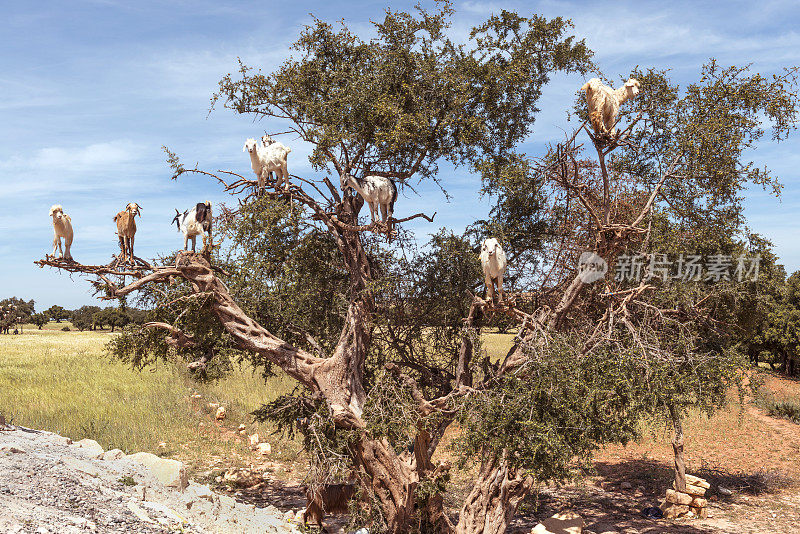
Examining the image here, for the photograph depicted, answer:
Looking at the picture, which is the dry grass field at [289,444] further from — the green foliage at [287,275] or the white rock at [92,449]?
the green foliage at [287,275]

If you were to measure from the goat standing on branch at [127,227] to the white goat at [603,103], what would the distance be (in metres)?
7.34

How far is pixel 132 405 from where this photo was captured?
63.7 feet

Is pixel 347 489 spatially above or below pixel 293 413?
below

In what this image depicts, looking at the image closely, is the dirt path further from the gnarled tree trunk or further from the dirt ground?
the dirt ground

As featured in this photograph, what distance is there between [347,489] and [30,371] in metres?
17.6

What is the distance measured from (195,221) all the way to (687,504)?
1218cm

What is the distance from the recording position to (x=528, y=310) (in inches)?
493

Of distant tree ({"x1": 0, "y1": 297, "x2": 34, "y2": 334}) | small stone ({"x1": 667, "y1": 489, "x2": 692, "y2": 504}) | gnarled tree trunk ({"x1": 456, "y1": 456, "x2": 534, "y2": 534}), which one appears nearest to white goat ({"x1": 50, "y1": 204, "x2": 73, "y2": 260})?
gnarled tree trunk ({"x1": 456, "y1": 456, "x2": 534, "y2": 534})

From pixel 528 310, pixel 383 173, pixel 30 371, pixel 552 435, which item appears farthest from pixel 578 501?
pixel 30 371

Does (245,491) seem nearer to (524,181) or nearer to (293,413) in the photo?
(293,413)

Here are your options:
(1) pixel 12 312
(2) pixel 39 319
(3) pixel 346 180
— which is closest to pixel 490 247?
(3) pixel 346 180

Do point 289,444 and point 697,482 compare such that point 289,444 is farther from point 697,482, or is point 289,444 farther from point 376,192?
point 697,482

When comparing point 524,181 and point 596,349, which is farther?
point 524,181

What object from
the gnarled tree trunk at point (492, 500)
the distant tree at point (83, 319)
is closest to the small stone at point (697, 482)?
the gnarled tree trunk at point (492, 500)
